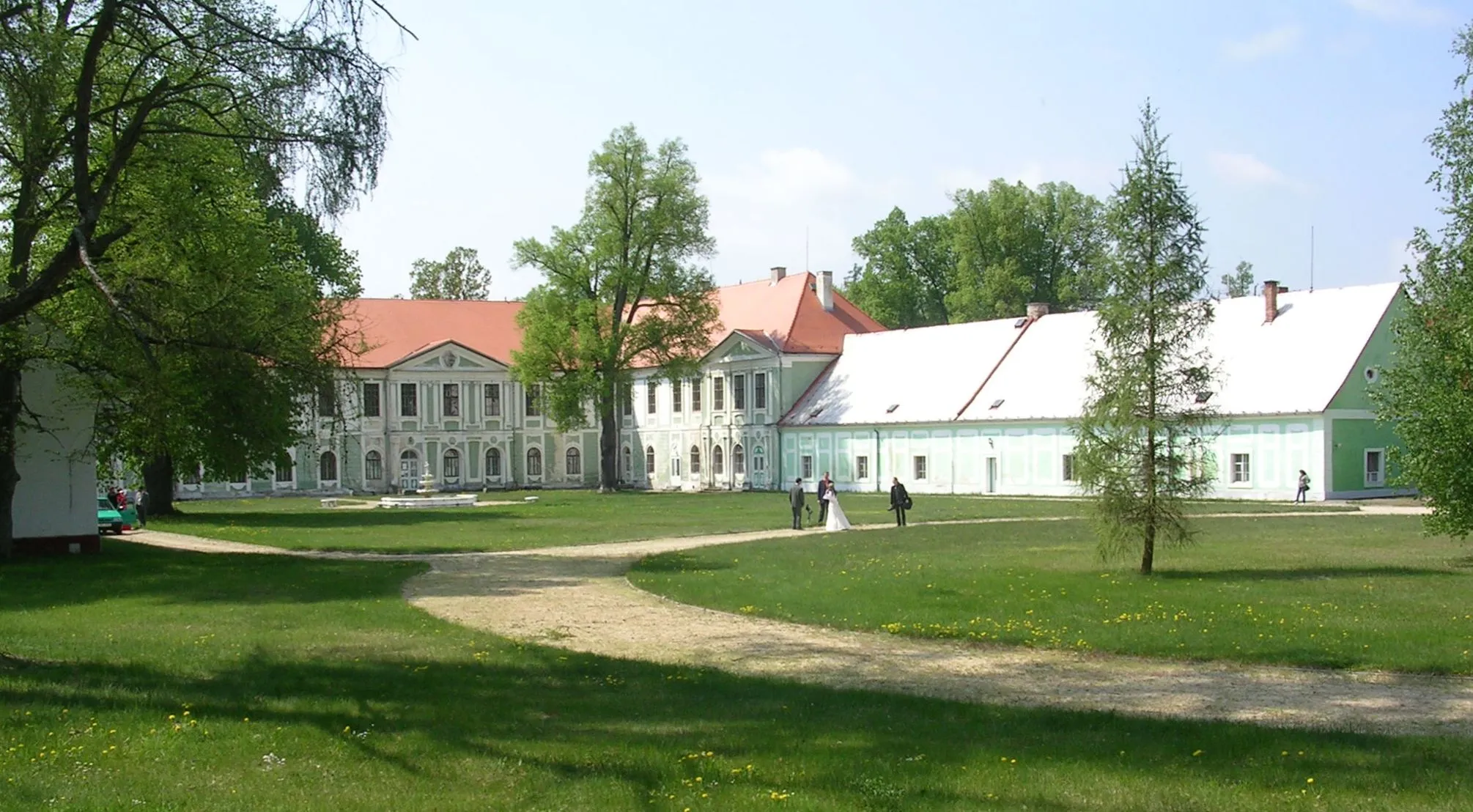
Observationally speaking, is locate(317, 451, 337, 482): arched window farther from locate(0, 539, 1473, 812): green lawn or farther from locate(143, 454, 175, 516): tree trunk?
locate(0, 539, 1473, 812): green lawn

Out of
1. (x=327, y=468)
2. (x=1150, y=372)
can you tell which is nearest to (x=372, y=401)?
(x=327, y=468)

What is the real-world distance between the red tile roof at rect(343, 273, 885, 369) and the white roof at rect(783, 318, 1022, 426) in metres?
2.12

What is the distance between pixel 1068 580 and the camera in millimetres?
20984

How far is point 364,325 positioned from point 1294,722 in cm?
6575

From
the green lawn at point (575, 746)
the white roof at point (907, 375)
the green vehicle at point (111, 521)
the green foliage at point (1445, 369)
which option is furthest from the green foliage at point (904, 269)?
the green lawn at point (575, 746)

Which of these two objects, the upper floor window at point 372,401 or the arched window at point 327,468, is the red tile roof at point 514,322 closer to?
the upper floor window at point 372,401

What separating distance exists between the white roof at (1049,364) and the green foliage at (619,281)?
7.80 metres

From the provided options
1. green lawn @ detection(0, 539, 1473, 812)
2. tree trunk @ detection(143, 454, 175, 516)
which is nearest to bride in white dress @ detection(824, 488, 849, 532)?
green lawn @ detection(0, 539, 1473, 812)

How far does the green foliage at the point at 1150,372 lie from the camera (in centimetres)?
2233

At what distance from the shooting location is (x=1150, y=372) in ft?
73.2

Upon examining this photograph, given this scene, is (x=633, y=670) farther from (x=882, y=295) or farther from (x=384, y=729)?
(x=882, y=295)

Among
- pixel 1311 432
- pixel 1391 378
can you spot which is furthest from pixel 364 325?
pixel 1391 378

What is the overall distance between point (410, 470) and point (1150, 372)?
179ft

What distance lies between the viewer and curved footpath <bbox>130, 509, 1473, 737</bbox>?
11312 mm
